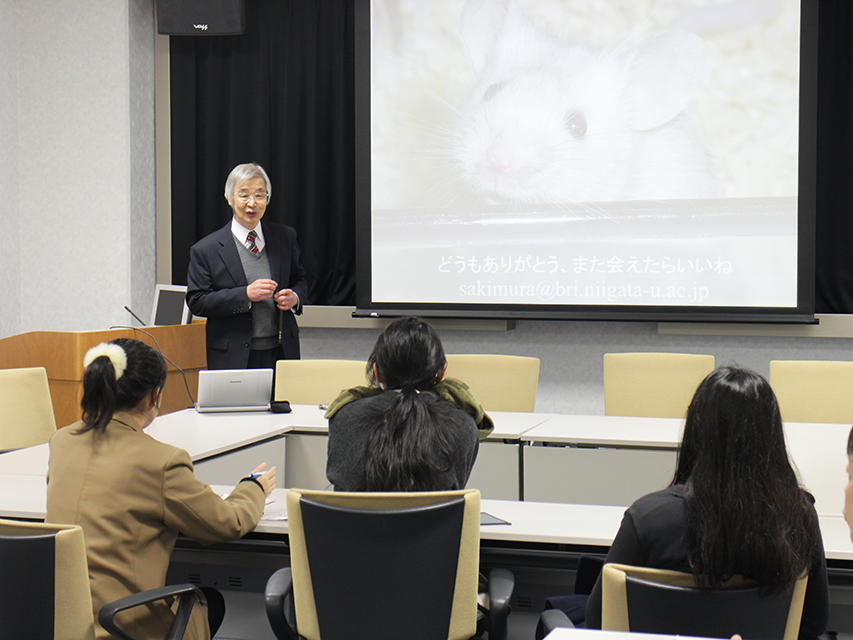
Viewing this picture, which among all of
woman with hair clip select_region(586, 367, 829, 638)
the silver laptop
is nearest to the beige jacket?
woman with hair clip select_region(586, 367, 829, 638)

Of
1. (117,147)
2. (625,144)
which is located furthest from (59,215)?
(625,144)

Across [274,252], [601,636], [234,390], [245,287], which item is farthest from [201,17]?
[601,636]

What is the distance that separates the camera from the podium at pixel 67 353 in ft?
16.4

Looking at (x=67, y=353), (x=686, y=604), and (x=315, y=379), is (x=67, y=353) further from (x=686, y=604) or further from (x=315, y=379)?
(x=686, y=604)

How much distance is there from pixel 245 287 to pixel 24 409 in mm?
1234

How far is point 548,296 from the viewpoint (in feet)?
18.8

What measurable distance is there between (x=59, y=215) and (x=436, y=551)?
5.32 metres

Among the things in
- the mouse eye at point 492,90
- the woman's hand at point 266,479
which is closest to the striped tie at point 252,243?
the mouse eye at point 492,90

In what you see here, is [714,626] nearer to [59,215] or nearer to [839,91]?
[839,91]

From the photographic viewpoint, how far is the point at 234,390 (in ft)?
13.3

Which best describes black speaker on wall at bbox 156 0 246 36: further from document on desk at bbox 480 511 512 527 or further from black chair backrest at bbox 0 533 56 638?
black chair backrest at bbox 0 533 56 638

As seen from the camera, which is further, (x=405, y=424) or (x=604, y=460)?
(x=604, y=460)

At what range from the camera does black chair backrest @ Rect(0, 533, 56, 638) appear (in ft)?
6.35

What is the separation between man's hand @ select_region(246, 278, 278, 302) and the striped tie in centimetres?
38
